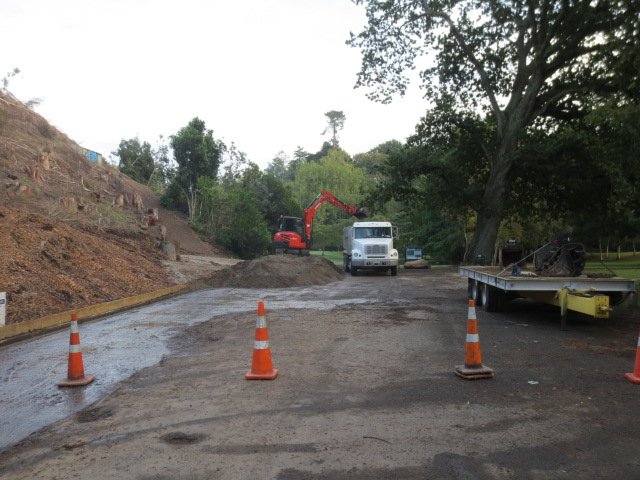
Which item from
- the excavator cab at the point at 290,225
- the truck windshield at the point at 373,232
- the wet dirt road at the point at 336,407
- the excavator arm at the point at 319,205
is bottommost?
the wet dirt road at the point at 336,407

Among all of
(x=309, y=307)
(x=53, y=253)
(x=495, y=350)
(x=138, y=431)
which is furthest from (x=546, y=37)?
(x=138, y=431)

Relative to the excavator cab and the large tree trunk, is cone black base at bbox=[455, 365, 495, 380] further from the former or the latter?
the excavator cab

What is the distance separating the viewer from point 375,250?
28.5 meters

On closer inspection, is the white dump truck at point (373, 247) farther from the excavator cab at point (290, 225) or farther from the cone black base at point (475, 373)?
the cone black base at point (475, 373)

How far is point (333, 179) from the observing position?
7631 centimetres

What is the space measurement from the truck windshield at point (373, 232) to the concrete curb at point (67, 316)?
12.9 m

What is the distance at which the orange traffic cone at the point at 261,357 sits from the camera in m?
6.73

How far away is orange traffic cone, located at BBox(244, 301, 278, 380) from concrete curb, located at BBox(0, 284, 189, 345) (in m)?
5.83

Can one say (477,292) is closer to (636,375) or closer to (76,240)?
(636,375)

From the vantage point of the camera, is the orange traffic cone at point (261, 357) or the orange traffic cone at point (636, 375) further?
the orange traffic cone at point (261, 357)

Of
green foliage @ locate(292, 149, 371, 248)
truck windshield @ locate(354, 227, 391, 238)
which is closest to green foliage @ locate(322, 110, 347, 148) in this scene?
green foliage @ locate(292, 149, 371, 248)

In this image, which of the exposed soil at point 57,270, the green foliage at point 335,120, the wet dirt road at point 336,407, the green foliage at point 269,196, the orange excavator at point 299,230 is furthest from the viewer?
the green foliage at point 335,120

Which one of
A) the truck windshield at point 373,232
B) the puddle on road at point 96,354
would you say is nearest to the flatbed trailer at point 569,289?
the puddle on road at point 96,354

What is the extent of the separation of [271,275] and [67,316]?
10.6 meters
